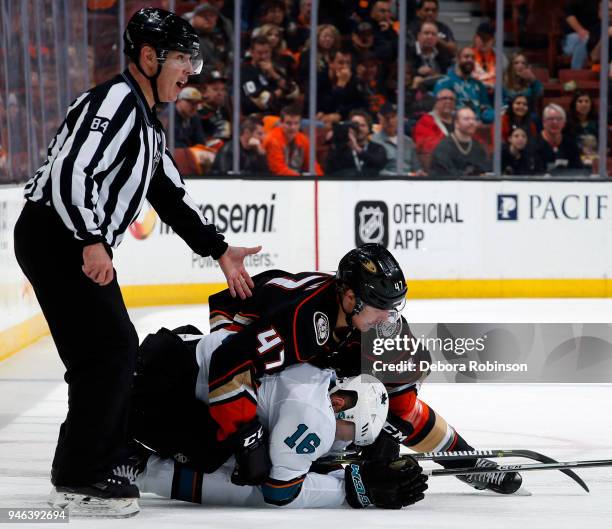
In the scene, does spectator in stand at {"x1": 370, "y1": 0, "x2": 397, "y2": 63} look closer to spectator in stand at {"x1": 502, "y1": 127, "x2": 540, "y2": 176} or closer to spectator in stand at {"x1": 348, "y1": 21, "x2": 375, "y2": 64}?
spectator in stand at {"x1": 348, "y1": 21, "x2": 375, "y2": 64}

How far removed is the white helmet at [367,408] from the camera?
3.35m

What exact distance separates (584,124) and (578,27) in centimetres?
110

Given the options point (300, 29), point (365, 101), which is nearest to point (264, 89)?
point (300, 29)

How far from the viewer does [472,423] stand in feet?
16.2

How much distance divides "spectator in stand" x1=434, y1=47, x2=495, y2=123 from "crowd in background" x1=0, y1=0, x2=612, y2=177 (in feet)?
0.04

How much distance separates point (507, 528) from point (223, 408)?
0.77 meters

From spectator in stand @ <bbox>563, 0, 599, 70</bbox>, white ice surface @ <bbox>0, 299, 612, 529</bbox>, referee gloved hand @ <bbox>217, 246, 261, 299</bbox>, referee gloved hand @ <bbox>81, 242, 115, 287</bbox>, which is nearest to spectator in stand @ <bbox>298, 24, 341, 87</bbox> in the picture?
spectator in stand @ <bbox>563, 0, 599, 70</bbox>

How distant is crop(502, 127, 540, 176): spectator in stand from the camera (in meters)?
10.5

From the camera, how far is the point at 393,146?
1038 cm

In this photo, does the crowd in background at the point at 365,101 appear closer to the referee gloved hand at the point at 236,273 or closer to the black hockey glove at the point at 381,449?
the referee gloved hand at the point at 236,273

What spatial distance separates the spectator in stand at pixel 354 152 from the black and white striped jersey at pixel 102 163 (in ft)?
23.4

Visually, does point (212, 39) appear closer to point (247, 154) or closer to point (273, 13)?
point (273, 13)

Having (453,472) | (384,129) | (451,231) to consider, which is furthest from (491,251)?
(453,472)

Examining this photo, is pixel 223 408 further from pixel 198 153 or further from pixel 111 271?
pixel 198 153
